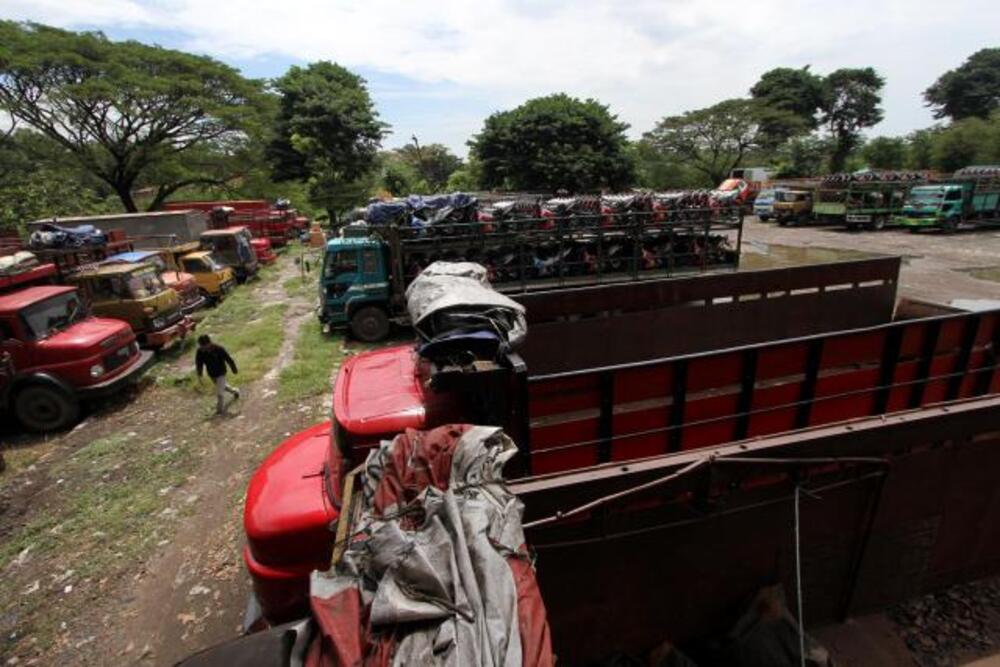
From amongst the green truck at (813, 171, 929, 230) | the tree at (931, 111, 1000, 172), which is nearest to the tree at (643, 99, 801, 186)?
the tree at (931, 111, 1000, 172)

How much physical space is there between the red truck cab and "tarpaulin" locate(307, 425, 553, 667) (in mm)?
7377

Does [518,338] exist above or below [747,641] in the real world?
above

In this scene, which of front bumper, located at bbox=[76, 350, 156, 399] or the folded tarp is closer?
front bumper, located at bbox=[76, 350, 156, 399]

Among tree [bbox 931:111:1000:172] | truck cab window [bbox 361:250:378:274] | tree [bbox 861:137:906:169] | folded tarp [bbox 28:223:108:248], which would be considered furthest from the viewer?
tree [bbox 861:137:906:169]

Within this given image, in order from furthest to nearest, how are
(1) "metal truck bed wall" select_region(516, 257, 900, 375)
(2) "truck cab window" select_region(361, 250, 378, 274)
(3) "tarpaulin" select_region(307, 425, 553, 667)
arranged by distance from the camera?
(2) "truck cab window" select_region(361, 250, 378, 274), (1) "metal truck bed wall" select_region(516, 257, 900, 375), (3) "tarpaulin" select_region(307, 425, 553, 667)

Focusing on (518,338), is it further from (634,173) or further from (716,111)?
(716,111)

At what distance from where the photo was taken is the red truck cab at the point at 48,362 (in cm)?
712

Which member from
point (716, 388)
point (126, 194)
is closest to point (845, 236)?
point (716, 388)

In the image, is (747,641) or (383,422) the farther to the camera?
(383,422)

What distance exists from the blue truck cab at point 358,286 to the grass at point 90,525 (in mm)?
4156

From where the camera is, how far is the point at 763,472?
9.09 feet

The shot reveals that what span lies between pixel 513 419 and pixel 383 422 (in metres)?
0.80

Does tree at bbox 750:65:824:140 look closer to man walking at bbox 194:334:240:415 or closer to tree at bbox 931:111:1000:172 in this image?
tree at bbox 931:111:1000:172

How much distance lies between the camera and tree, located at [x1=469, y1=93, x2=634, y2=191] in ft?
98.1
